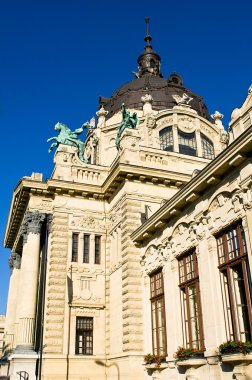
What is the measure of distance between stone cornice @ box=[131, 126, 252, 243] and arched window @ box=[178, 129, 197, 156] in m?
15.3

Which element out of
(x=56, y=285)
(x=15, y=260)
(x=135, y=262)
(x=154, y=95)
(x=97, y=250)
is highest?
(x=154, y=95)

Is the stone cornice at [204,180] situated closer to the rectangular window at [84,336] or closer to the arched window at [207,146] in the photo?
the rectangular window at [84,336]

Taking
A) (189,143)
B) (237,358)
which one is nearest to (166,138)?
(189,143)

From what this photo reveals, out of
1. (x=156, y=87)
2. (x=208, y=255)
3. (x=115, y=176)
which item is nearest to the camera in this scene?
(x=208, y=255)

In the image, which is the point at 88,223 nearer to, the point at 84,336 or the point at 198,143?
the point at 84,336

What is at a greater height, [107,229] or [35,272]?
[107,229]

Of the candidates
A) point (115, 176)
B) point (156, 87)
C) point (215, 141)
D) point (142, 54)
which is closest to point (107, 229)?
point (115, 176)

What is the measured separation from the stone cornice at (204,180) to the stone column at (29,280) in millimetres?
7816

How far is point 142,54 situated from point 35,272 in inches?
1587

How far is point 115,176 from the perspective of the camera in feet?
86.6

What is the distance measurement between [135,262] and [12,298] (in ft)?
54.0

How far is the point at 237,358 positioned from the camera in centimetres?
1349

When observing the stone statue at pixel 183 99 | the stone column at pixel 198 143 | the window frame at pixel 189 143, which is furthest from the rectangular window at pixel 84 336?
the stone statue at pixel 183 99

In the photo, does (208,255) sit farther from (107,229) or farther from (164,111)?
(164,111)
